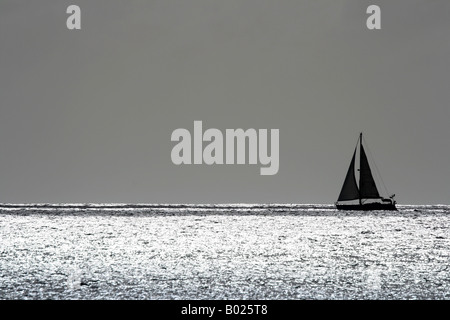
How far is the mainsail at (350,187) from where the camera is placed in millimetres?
120312

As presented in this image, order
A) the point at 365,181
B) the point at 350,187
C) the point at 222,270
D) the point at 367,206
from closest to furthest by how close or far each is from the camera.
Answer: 1. the point at 222,270
2. the point at 365,181
3. the point at 350,187
4. the point at 367,206

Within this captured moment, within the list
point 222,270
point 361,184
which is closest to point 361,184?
point 361,184

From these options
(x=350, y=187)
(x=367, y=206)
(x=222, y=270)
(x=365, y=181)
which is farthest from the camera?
(x=367, y=206)

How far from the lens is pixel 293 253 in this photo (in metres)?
62.0

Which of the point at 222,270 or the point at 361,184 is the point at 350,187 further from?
the point at 222,270

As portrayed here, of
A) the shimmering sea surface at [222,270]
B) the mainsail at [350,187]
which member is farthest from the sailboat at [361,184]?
the shimmering sea surface at [222,270]

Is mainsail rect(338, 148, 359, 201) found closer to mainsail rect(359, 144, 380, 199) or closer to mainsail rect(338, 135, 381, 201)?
mainsail rect(338, 135, 381, 201)

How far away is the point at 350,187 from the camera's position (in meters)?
122

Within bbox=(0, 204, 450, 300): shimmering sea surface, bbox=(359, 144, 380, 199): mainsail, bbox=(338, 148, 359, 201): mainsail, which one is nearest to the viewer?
bbox=(0, 204, 450, 300): shimmering sea surface

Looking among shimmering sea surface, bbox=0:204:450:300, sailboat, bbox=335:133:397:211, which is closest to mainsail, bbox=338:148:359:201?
sailboat, bbox=335:133:397:211

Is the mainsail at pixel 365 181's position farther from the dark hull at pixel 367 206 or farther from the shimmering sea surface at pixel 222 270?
the shimmering sea surface at pixel 222 270

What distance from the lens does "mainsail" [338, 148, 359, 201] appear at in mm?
120312
